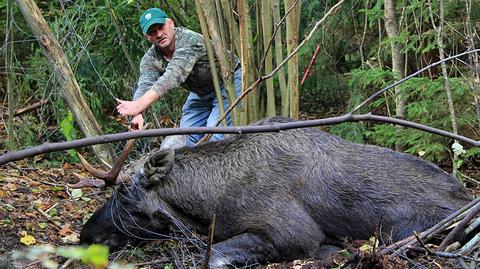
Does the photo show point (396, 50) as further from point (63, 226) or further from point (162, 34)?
point (63, 226)

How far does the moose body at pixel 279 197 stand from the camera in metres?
5.49

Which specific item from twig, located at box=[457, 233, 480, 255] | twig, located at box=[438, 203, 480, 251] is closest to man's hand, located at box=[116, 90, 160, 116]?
twig, located at box=[438, 203, 480, 251]

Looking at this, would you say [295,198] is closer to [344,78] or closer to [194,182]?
[194,182]

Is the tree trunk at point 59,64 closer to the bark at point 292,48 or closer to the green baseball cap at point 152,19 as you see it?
the green baseball cap at point 152,19

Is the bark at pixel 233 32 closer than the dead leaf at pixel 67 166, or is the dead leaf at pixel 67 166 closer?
the bark at pixel 233 32

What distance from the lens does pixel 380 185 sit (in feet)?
18.4

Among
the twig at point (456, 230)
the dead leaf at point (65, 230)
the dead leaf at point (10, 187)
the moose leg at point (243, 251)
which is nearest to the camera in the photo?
the twig at point (456, 230)

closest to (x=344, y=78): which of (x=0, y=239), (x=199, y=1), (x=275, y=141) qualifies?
(x=199, y=1)

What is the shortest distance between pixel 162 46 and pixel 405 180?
2.83m

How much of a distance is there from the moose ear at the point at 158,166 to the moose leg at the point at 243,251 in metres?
0.83

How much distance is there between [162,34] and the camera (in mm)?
6953

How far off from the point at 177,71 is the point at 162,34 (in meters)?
0.56

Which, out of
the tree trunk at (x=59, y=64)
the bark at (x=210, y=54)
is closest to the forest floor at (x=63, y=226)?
the tree trunk at (x=59, y=64)

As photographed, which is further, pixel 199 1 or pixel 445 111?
pixel 445 111
